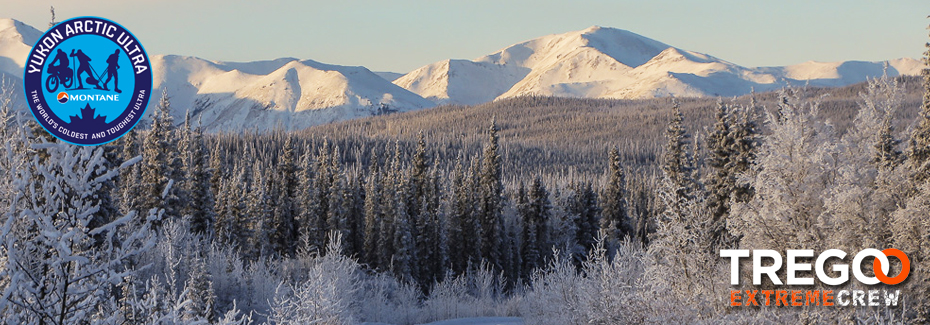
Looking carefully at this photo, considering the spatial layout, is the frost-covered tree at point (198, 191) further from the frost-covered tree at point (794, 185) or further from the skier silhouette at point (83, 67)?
the skier silhouette at point (83, 67)

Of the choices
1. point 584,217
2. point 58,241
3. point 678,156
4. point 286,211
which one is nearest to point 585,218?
point 584,217

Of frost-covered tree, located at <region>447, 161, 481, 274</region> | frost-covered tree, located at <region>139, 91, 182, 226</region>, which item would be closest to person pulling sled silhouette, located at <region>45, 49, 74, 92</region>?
frost-covered tree, located at <region>139, 91, 182, 226</region>

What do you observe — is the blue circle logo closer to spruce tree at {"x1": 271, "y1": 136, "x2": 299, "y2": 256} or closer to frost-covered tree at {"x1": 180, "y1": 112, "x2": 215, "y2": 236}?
frost-covered tree at {"x1": 180, "y1": 112, "x2": 215, "y2": 236}

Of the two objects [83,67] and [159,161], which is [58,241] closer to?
[83,67]

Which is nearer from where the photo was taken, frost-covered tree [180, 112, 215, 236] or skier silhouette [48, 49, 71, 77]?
skier silhouette [48, 49, 71, 77]

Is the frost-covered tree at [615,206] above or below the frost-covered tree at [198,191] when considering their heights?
below

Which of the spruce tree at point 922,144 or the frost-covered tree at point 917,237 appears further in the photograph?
the spruce tree at point 922,144

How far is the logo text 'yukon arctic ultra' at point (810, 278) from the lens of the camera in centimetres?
1456

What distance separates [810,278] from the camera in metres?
15.2

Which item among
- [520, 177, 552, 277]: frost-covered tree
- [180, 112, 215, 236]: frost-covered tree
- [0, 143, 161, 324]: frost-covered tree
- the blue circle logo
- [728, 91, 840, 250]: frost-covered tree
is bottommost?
[520, 177, 552, 277]: frost-covered tree

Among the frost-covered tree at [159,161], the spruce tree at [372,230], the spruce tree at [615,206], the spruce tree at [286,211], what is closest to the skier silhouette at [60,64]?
the frost-covered tree at [159,161]

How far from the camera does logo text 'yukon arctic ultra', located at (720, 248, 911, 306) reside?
47.8 ft

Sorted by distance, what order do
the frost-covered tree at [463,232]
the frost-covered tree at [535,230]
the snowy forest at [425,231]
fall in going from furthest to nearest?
the frost-covered tree at [535,230] → the frost-covered tree at [463,232] → the snowy forest at [425,231]

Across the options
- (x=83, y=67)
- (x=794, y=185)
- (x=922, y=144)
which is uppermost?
(x=83, y=67)
